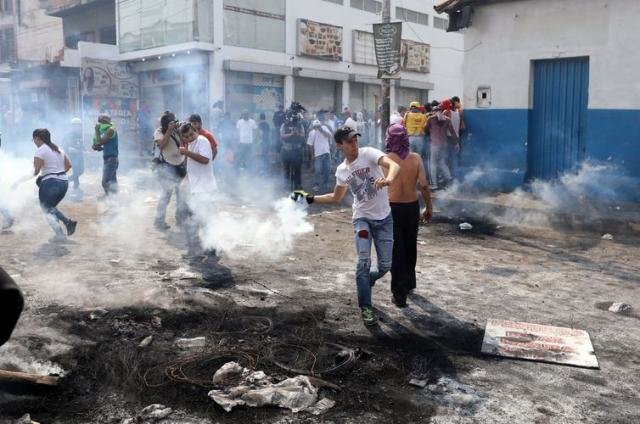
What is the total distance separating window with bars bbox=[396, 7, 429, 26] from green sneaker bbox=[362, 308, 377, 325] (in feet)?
85.8

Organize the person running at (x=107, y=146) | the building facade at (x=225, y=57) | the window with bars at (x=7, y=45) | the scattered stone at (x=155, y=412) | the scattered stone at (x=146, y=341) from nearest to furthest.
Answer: the scattered stone at (x=155, y=412) < the scattered stone at (x=146, y=341) < the person running at (x=107, y=146) < the building facade at (x=225, y=57) < the window with bars at (x=7, y=45)

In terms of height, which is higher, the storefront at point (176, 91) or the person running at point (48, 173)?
the storefront at point (176, 91)

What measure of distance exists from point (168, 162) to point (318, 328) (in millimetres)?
4981

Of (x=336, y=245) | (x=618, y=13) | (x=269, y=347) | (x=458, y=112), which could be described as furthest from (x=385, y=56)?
(x=269, y=347)

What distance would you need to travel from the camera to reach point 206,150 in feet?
23.6

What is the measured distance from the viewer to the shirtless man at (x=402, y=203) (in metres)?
5.41

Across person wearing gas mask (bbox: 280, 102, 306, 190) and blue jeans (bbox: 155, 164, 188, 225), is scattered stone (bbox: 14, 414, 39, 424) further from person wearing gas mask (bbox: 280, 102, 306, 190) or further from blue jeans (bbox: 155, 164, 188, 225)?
person wearing gas mask (bbox: 280, 102, 306, 190)

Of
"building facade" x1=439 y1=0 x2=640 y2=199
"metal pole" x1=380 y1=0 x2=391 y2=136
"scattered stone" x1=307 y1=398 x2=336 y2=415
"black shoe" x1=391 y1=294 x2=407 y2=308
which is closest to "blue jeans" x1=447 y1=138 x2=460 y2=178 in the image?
"building facade" x1=439 y1=0 x2=640 y2=199

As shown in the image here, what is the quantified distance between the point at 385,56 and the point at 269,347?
1080 centimetres

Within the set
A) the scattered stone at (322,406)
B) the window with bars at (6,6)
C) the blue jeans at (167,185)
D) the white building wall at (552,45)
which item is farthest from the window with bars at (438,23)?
the scattered stone at (322,406)

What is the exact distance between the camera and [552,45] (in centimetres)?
1090

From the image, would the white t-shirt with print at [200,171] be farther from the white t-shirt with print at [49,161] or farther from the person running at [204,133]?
the white t-shirt with print at [49,161]

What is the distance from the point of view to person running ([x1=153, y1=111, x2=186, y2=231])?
880 centimetres

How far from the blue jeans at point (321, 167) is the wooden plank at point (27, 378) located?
1009 centimetres
